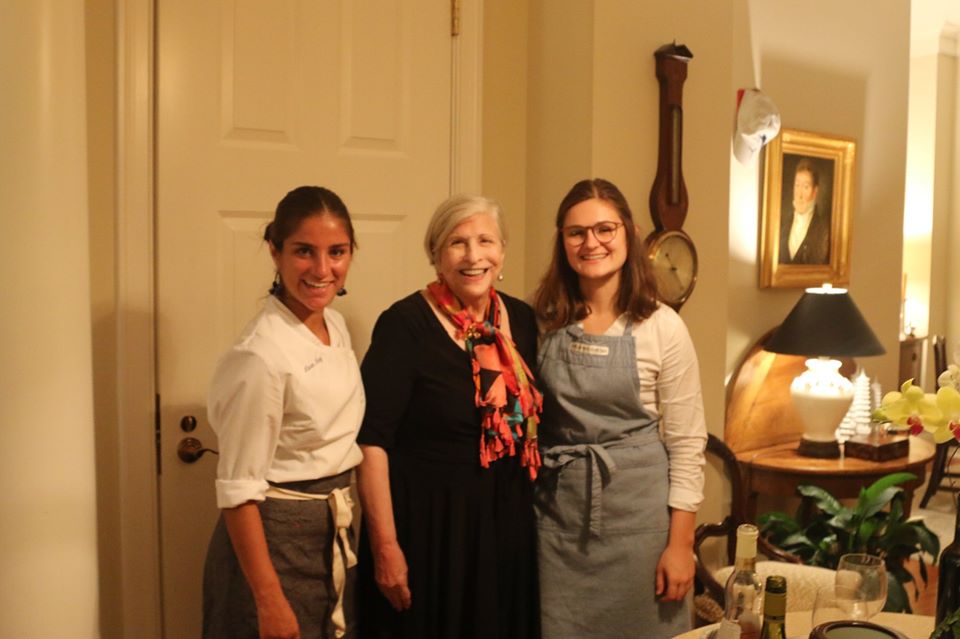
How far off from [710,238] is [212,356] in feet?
5.18

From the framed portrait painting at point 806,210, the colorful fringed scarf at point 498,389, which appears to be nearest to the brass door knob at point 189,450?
the colorful fringed scarf at point 498,389

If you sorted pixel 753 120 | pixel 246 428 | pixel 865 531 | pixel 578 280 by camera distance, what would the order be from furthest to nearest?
pixel 753 120 < pixel 865 531 < pixel 578 280 < pixel 246 428

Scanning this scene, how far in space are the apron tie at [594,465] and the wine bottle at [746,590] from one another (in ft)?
1.95

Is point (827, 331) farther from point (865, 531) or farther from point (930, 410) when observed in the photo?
point (930, 410)

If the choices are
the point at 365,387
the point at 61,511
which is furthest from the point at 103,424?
the point at 365,387

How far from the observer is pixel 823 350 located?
10.9ft

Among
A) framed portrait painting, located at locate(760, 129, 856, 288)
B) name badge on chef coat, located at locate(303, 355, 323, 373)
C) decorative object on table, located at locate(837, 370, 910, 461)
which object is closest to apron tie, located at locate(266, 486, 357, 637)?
name badge on chef coat, located at locate(303, 355, 323, 373)

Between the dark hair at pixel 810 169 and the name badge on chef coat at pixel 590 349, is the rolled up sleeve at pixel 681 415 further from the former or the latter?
the dark hair at pixel 810 169

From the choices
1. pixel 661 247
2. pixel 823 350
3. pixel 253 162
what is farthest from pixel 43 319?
pixel 823 350

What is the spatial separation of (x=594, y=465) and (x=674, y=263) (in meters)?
1.01

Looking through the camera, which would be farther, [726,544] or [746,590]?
[726,544]

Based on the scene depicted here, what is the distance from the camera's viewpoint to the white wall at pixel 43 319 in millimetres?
1556

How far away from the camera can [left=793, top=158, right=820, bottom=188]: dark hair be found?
3893 millimetres

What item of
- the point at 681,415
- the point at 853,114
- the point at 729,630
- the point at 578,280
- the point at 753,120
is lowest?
the point at 729,630
